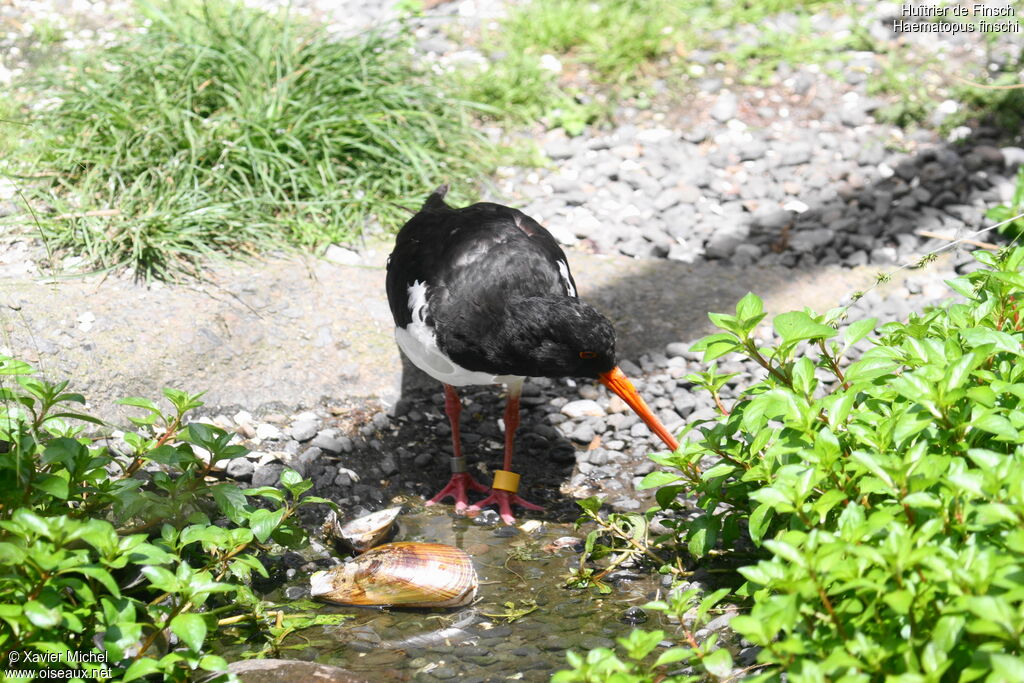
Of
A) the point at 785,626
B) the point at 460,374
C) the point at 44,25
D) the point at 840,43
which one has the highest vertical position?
the point at 44,25

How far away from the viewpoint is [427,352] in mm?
3949

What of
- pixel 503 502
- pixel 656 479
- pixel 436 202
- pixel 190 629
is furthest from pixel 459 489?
pixel 190 629

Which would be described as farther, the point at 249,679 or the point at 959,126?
the point at 959,126

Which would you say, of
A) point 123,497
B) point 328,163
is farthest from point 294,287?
point 123,497

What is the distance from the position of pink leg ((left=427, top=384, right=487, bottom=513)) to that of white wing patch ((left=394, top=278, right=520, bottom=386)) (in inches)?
9.8

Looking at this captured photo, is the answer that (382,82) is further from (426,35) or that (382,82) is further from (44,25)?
(44,25)

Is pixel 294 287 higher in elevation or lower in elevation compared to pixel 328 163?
lower

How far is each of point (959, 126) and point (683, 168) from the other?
1.82 meters

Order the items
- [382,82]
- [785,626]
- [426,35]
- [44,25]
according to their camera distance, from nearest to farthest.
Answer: [785,626]
[382,82]
[44,25]
[426,35]

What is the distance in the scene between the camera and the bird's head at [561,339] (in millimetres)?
3627

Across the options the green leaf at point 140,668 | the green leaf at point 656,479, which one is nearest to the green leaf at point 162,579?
the green leaf at point 140,668

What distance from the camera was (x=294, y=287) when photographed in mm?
4965

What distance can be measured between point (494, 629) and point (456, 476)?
1002mm

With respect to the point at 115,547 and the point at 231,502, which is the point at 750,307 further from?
the point at 115,547
